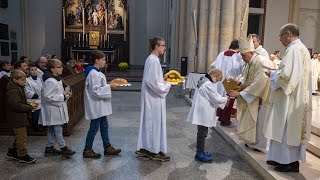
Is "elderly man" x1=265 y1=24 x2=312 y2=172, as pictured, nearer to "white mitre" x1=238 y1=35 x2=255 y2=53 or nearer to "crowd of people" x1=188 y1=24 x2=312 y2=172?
"crowd of people" x1=188 y1=24 x2=312 y2=172

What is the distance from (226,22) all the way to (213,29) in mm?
459

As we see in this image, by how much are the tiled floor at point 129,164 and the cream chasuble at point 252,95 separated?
48cm

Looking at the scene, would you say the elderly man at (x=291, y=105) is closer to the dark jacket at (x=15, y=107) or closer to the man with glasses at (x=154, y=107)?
the man with glasses at (x=154, y=107)

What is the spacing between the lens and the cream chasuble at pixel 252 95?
4906 millimetres

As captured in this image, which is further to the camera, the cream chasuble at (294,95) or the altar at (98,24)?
the altar at (98,24)

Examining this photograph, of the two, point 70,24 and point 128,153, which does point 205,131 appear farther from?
point 70,24

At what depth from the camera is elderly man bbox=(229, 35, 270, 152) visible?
4918 millimetres

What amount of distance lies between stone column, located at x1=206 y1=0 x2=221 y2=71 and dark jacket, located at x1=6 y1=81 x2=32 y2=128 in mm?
6900

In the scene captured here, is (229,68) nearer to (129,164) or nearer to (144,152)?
(144,152)

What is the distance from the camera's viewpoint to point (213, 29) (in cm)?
1020

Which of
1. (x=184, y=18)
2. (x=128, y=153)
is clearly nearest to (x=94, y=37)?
(x=184, y=18)

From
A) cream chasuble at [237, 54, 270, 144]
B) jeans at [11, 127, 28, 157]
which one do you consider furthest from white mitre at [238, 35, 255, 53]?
jeans at [11, 127, 28, 157]

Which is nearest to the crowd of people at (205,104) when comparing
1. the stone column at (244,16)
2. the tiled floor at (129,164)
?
the tiled floor at (129,164)

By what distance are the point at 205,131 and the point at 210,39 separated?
586 cm
